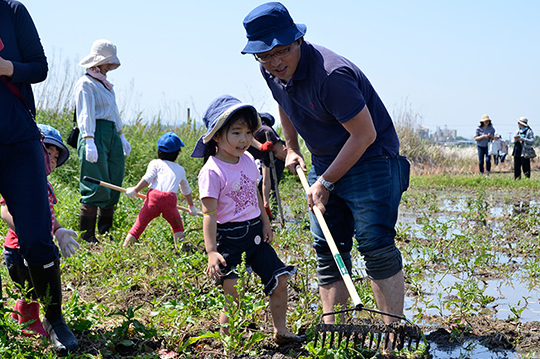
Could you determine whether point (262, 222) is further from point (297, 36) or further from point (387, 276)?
point (297, 36)

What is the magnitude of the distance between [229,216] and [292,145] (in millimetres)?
760

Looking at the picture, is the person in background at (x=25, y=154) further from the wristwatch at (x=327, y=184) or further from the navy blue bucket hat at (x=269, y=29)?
the wristwatch at (x=327, y=184)

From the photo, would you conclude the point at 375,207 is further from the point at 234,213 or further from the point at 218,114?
the point at 218,114

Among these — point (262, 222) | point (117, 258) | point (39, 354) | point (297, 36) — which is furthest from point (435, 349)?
point (117, 258)

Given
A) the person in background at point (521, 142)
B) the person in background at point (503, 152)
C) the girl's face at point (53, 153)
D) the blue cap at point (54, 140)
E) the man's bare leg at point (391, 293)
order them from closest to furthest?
the man's bare leg at point (391, 293) → the blue cap at point (54, 140) → the girl's face at point (53, 153) → the person in background at point (521, 142) → the person in background at point (503, 152)

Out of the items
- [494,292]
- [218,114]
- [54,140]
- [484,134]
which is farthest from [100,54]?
[484,134]

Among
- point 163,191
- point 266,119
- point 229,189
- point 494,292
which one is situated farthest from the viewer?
point 266,119

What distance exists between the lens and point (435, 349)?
3.45 m

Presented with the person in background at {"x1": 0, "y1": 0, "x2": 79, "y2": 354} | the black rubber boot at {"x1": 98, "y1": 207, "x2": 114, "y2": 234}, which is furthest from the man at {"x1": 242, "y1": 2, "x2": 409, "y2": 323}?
the black rubber boot at {"x1": 98, "y1": 207, "x2": 114, "y2": 234}

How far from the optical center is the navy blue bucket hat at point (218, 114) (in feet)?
10.9

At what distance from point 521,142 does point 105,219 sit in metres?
12.3

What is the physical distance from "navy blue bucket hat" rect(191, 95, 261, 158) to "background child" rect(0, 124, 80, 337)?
0.86 metres

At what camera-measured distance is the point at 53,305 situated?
10.3 ft

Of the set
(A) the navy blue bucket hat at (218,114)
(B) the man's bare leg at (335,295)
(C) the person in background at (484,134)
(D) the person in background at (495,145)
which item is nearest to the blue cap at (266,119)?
(A) the navy blue bucket hat at (218,114)
